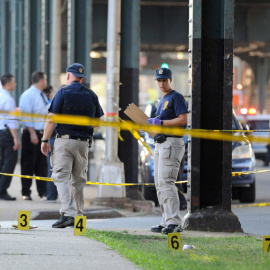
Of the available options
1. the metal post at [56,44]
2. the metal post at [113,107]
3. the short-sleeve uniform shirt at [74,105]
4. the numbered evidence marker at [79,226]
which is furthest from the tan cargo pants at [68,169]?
the metal post at [56,44]

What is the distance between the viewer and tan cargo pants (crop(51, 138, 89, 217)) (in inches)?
500

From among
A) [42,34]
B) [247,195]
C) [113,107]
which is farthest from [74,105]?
[42,34]

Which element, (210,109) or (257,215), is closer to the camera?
(210,109)

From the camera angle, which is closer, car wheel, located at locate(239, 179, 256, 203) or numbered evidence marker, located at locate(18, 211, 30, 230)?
numbered evidence marker, located at locate(18, 211, 30, 230)

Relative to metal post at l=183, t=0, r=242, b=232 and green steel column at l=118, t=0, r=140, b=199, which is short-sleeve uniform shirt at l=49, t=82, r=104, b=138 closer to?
metal post at l=183, t=0, r=242, b=232

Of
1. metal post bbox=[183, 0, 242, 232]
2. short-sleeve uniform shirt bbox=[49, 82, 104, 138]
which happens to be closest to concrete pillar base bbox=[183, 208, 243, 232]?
metal post bbox=[183, 0, 242, 232]

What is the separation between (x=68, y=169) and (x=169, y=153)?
1.36 metres

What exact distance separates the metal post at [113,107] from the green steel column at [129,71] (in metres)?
0.43

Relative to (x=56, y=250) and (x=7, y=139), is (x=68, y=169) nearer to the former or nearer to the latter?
(x=56, y=250)

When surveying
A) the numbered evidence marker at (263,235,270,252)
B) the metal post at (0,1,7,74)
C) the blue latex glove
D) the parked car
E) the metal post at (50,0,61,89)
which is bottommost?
the numbered evidence marker at (263,235,270,252)

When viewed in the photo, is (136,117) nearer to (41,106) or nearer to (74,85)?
(74,85)

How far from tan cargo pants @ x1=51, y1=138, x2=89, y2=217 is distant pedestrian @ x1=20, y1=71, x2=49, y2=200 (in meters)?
4.98

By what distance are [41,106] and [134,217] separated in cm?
314

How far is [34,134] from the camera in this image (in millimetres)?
17953
